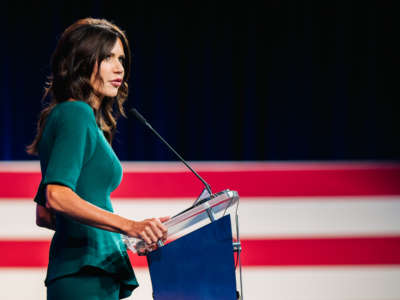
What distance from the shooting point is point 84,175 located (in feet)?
3.02

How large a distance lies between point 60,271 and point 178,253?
19 cm

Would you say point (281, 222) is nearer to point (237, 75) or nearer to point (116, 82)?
point (116, 82)

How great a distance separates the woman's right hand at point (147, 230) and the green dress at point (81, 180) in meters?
0.10

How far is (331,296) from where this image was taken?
195 centimetres

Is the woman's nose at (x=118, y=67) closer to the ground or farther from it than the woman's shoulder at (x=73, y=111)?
farther from it

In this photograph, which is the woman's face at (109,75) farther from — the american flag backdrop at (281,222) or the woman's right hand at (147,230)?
the american flag backdrop at (281,222)

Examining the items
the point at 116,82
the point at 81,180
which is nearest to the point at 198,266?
the point at 81,180

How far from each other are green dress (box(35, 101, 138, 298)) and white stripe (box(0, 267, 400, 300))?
3.15ft

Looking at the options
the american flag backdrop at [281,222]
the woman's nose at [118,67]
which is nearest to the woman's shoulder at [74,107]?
the woman's nose at [118,67]

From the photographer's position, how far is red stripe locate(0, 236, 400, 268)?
6.12 ft

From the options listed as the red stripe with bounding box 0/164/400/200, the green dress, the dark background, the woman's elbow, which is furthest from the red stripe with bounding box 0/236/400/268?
the dark background

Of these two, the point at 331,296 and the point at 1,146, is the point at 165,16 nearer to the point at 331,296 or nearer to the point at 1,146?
the point at 1,146

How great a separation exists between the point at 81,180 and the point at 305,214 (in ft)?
3.94

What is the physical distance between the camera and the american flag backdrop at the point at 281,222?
1881mm
